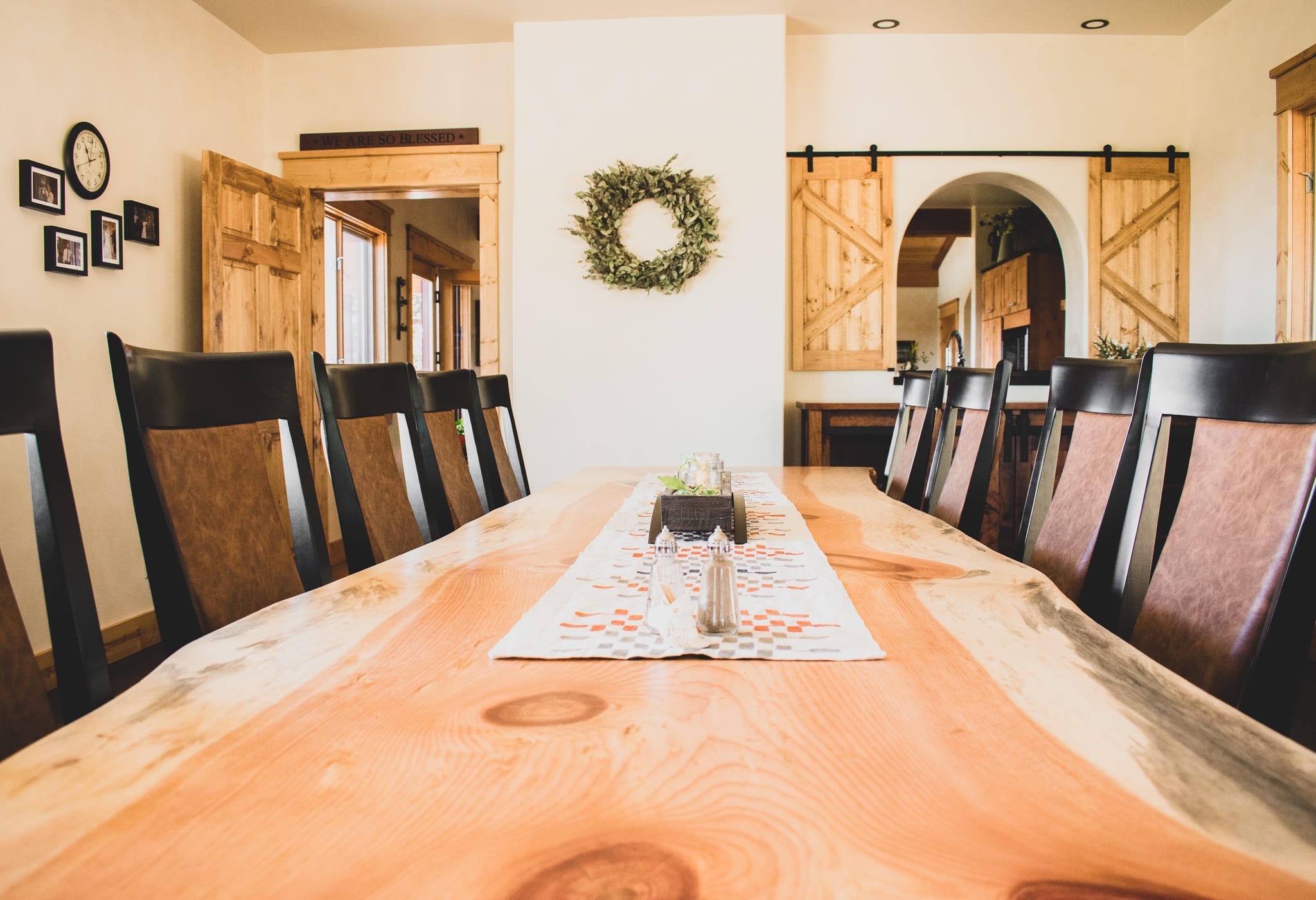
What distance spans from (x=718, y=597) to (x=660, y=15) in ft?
12.7

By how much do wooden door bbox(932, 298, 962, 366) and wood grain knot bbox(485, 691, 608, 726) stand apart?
29.0 ft

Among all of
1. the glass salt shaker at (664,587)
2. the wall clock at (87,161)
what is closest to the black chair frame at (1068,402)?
the glass salt shaker at (664,587)

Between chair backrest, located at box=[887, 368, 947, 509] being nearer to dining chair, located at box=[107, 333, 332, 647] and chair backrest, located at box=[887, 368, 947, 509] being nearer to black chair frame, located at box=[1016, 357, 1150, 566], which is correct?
black chair frame, located at box=[1016, 357, 1150, 566]

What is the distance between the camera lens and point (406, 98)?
4.38m

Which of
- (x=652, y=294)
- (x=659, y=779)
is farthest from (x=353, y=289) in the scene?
(x=659, y=779)

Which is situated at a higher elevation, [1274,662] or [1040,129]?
[1040,129]

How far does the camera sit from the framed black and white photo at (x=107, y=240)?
3.15 m

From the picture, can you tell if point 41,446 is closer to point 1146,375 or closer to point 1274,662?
point 1274,662

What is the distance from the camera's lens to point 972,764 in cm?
Answer: 56

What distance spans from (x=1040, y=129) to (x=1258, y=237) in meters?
1.17

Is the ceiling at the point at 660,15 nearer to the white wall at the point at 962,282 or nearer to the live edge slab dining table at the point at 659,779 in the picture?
the white wall at the point at 962,282

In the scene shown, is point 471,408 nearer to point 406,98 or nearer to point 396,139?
point 396,139

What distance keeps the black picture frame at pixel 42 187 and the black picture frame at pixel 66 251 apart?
0.07m

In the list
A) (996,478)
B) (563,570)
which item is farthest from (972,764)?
(996,478)
